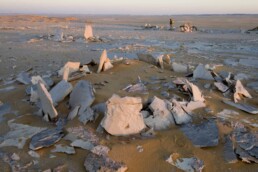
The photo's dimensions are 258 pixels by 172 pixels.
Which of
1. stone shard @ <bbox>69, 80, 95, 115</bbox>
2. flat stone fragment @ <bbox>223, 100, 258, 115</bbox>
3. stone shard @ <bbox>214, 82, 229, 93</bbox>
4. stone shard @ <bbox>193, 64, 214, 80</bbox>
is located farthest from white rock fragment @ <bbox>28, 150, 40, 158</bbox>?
stone shard @ <bbox>193, 64, 214, 80</bbox>

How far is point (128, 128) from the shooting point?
3977 millimetres

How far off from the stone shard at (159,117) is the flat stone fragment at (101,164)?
→ 870 millimetres

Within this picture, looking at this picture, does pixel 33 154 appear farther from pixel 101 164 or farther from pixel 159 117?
pixel 159 117

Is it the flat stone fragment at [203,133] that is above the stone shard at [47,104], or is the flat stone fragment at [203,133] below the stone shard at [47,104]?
below

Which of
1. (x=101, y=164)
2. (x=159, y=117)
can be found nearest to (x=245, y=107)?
(x=159, y=117)

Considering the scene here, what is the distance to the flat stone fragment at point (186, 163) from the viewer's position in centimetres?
352

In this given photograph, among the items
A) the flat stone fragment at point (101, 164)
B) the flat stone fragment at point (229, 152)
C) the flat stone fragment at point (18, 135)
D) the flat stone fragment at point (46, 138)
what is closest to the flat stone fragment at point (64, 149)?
the flat stone fragment at point (46, 138)

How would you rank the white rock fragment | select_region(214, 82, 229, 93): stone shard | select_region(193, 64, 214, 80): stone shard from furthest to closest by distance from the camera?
select_region(193, 64, 214, 80): stone shard → select_region(214, 82, 229, 93): stone shard → the white rock fragment

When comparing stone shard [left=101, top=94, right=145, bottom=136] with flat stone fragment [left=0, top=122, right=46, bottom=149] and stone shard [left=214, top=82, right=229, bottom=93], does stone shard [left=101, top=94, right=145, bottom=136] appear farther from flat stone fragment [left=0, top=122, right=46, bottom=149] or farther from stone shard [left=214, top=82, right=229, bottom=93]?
stone shard [left=214, top=82, right=229, bottom=93]

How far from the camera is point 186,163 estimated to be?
3590 mm

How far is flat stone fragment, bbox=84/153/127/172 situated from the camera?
3.37 m

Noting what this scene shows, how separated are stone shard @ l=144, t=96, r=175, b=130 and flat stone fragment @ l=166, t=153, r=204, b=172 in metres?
0.56

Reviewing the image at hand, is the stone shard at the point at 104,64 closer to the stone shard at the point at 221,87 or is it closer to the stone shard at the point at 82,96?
the stone shard at the point at 82,96

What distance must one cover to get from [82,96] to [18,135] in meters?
1.02
